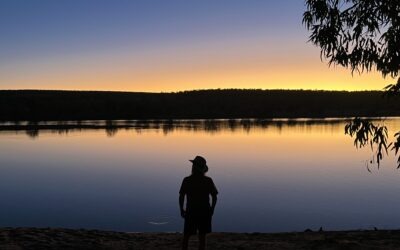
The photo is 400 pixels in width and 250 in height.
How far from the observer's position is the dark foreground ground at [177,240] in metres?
7.14

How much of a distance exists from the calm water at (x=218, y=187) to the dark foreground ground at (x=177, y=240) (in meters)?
2.42

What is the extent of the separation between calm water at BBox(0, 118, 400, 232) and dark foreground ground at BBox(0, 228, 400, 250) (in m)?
2.42

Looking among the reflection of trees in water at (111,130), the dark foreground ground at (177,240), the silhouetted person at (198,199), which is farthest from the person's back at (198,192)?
the reflection of trees in water at (111,130)

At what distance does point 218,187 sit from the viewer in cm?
1581

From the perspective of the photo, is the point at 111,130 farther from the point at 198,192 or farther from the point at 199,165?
the point at 199,165

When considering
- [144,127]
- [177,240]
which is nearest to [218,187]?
[177,240]

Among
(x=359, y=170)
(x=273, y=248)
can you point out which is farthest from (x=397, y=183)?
(x=273, y=248)

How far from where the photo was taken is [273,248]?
23.6 ft

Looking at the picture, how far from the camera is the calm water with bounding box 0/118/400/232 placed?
11312 mm

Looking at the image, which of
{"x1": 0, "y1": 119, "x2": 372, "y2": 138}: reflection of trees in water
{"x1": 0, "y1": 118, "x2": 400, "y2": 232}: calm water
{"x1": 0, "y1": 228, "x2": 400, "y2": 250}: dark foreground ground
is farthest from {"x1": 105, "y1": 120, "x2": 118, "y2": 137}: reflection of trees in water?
{"x1": 0, "y1": 228, "x2": 400, "y2": 250}: dark foreground ground

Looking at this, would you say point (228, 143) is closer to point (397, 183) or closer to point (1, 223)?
point (397, 183)

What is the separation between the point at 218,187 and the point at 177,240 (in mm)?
7999

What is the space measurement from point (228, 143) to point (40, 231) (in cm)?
2553

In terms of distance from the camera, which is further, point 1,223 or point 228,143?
point 228,143
